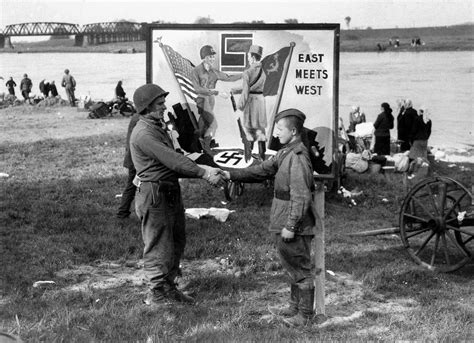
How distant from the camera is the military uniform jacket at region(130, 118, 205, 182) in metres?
6.20

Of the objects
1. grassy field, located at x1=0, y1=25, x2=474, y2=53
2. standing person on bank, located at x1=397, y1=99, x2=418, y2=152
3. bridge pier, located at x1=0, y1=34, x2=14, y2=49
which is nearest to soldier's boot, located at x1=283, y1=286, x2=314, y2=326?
standing person on bank, located at x1=397, y1=99, x2=418, y2=152

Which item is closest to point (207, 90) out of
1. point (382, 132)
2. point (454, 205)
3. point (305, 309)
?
point (454, 205)

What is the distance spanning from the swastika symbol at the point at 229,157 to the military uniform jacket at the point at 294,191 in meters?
3.54

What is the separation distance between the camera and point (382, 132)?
53.0ft

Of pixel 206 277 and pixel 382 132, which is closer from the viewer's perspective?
pixel 206 277

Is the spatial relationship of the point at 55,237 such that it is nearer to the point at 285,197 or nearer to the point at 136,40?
the point at 285,197

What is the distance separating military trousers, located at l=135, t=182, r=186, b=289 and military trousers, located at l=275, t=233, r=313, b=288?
109cm

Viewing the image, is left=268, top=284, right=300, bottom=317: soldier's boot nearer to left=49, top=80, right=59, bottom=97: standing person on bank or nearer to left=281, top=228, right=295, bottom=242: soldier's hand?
left=281, top=228, right=295, bottom=242: soldier's hand

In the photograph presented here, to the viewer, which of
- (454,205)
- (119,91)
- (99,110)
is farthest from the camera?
(119,91)

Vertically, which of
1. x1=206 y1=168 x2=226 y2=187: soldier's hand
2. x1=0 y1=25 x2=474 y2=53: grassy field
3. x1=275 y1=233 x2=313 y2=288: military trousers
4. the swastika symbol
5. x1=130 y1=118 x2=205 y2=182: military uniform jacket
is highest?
x1=0 y1=25 x2=474 y2=53: grassy field

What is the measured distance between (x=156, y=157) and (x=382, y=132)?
35.3 ft

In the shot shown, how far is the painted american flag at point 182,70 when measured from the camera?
9336 millimetres

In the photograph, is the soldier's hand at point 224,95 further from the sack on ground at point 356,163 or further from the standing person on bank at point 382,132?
the standing person on bank at point 382,132

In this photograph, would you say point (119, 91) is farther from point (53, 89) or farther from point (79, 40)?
point (53, 89)
